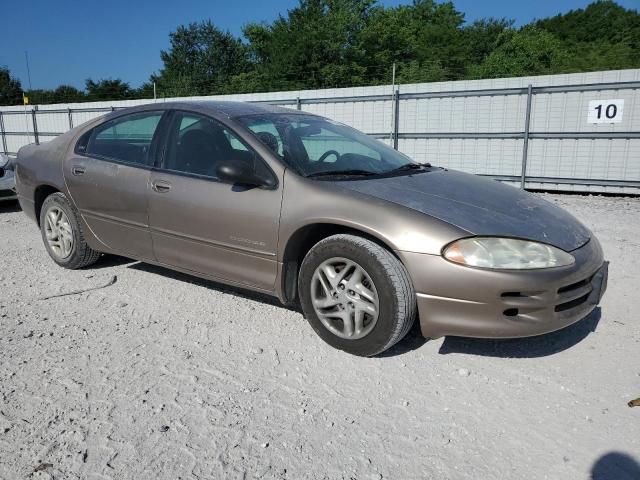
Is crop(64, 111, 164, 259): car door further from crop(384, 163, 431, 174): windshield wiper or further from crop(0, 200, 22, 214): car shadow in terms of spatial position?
crop(0, 200, 22, 214): car shadow

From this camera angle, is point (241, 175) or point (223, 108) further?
point (223, 108)

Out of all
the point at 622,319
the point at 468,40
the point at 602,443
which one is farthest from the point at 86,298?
the point at 468,40

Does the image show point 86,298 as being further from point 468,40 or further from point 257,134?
point 468,40

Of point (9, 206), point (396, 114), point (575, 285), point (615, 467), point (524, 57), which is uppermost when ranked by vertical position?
point (524, 57)

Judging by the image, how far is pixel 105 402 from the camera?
257cm

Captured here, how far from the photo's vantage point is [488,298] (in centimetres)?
269

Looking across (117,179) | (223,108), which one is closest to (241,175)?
(223,108)

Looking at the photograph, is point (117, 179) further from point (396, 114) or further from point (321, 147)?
point (396, 114)

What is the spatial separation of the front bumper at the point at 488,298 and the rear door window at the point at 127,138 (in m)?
2.25

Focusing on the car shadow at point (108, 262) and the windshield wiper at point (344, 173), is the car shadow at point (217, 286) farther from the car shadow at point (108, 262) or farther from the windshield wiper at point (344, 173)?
the windshield wiper at point (344, 173)

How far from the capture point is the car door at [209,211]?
333 cm

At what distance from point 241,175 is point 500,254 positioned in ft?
5.12

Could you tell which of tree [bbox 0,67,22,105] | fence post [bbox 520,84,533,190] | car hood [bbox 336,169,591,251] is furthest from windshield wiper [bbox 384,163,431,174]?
tree [bbox 0,67,22,105]

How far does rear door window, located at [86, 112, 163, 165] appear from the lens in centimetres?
402
